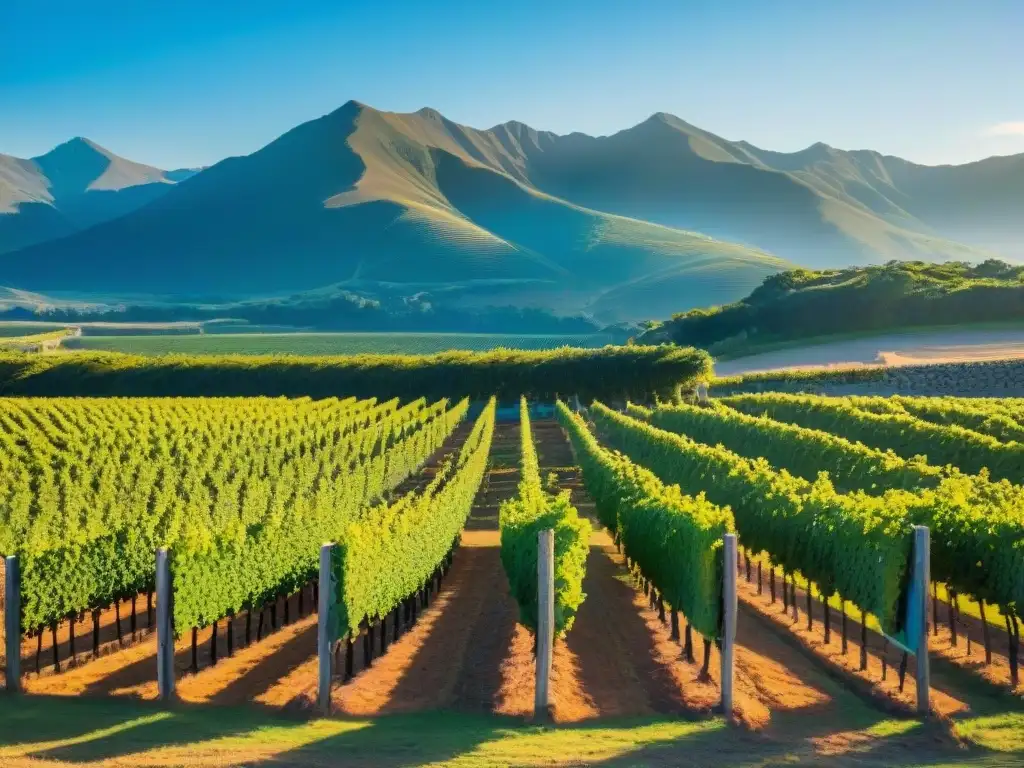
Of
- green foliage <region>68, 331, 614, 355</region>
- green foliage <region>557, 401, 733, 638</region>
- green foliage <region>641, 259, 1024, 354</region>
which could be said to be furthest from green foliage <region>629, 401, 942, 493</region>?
green foliage <region>68, 331, 614, 355</region>

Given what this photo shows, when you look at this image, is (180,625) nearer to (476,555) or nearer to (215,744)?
(215,744)

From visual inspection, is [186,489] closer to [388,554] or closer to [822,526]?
[388,554]

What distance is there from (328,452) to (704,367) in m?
33.4

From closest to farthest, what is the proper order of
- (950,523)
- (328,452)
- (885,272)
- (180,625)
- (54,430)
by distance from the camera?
(180,625)
(950,523)
(328,452)
(54,430)
(885,272)

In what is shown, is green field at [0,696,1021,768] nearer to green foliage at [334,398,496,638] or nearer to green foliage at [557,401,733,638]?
green foliage at [334,398,496,638]

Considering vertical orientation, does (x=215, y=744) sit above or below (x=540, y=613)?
below

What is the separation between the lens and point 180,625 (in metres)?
10.9

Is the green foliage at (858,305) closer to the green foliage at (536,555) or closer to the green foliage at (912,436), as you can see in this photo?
the green foliage at (912,436)

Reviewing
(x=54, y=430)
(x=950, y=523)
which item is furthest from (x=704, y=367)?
(x=950, y=523)

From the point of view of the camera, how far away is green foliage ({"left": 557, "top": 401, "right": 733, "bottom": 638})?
1082 cm

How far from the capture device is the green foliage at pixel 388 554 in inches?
420

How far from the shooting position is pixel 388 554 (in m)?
12.2

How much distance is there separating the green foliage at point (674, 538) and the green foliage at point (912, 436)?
590 cm

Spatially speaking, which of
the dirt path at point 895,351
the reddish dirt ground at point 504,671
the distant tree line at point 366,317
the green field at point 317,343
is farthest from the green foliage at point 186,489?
the distant tree line at point 366,317
